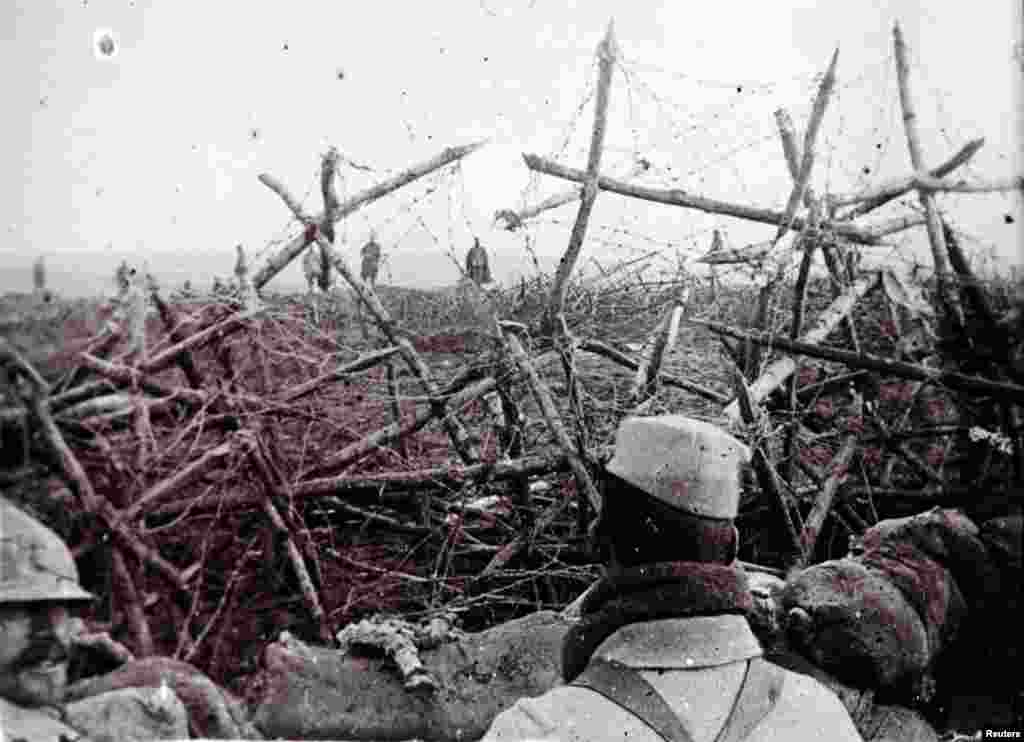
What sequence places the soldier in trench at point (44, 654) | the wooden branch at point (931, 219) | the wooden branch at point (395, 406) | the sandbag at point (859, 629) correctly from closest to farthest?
the soldier in trench at point (44, 654), the sandbag at point (859, 629), the wooden branch at point (931, 219), the wooden branch at point (395, 406)

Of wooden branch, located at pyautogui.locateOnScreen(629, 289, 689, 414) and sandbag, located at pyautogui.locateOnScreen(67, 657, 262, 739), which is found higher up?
wooden branch, located at pyautogui.locateOnScreen(629, 289, 689, 414)

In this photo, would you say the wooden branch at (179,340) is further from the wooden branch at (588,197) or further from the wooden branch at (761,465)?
the wooden branch at (761,465)

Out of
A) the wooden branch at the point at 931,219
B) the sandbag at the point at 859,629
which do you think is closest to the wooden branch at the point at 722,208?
the wooden branch at the point at 931,219

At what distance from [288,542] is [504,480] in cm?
81

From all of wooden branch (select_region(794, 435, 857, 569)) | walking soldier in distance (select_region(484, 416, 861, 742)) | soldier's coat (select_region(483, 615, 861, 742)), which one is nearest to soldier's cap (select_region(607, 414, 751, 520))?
walking soldier in distance (select_region(484, 416, 861, 742))

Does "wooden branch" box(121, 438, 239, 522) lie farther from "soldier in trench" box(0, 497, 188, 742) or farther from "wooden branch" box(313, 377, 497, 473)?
"wooden branch" box(313, 377, 497, 473)

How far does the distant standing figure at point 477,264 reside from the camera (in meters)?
2.66

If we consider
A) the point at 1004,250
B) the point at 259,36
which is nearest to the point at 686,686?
the point at 1004,250

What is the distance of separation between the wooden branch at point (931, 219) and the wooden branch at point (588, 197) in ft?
3.21

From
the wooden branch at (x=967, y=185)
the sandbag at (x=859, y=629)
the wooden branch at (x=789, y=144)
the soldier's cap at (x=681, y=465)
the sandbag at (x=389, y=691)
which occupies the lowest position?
the sandbag at (x=389, y=691)

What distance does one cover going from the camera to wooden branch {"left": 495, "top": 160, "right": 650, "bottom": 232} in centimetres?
262

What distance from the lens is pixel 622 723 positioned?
4.67 feet

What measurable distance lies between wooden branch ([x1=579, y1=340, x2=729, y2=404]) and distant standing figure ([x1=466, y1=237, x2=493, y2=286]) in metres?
0.44

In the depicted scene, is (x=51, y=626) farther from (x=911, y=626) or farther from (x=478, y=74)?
(x=911, y=626)
